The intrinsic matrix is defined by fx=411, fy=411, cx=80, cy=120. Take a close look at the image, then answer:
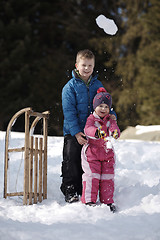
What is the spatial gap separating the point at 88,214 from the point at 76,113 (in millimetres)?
1017

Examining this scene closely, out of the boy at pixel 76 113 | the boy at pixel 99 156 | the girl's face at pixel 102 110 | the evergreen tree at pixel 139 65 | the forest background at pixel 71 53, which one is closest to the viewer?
the boy at pixel 99 156

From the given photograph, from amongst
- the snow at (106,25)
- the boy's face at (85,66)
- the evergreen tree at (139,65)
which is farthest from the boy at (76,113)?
the evergreen tree at (139,65)

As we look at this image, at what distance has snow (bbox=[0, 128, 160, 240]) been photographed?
256 centimetres

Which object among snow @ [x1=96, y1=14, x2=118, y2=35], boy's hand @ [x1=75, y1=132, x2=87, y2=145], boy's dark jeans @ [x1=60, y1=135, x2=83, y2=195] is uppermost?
snow @ [x1=96, y1=14, x2=118, y2=35]

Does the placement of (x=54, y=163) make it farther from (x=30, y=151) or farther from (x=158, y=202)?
(x=158, y=202)

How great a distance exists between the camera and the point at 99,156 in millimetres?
3566

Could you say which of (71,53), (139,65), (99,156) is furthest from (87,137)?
(71,53)

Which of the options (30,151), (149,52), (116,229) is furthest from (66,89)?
(149,52)

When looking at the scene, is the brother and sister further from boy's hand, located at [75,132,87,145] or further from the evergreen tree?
the evergreen tree

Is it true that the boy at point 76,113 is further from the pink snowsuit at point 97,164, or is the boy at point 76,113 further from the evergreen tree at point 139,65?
the evergreen tree at point 139,65

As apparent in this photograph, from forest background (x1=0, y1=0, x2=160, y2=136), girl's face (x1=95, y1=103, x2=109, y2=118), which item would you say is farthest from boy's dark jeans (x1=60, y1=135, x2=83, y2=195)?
forest background (x1=0, y1=0, x2=160, y2=136)

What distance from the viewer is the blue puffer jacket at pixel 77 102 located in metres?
3.75

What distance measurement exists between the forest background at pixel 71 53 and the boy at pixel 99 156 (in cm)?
890

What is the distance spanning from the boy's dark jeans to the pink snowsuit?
197 mm
